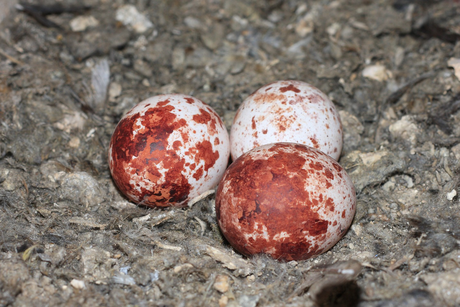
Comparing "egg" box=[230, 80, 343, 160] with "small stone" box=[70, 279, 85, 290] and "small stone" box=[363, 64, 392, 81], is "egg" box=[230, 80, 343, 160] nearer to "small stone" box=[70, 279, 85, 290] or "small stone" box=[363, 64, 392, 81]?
"small stone" box=[363, 64, 392, 81]

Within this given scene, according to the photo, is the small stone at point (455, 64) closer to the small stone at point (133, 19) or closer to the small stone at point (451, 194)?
the small stone at point (451, 194)

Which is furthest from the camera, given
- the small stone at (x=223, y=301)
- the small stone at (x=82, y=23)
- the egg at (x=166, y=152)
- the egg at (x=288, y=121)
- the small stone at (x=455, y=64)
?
the small stone at (x=82, y=23)

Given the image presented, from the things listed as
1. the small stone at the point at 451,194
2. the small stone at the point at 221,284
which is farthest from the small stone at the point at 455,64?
the small stone at the point at 221,284

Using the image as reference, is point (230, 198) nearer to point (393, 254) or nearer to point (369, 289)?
point (369, 289)

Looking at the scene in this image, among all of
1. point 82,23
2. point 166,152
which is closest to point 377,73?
point 166,152

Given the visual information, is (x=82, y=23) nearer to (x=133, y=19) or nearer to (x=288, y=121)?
(x=133, y=19)

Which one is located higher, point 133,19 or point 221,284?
point 133,19

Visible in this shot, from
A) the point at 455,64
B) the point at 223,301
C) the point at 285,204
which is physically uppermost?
the point at 285,204

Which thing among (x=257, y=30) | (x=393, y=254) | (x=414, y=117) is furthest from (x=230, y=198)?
(x=257, y=30)
